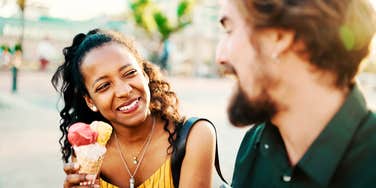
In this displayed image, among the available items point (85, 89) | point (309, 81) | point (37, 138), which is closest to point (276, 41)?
point (309, 81)

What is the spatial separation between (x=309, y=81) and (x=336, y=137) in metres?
0.21

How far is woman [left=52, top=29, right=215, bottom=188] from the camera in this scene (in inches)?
115

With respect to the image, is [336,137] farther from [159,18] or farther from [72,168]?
[159,18]

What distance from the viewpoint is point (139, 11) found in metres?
43.3

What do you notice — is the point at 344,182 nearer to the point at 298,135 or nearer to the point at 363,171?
the point at 363,171

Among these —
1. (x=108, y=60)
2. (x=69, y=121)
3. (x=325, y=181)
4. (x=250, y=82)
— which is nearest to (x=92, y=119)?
(x=69, y=121)

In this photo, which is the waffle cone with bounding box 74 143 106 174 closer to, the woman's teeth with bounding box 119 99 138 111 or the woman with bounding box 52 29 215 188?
the woman with bounding box 52 29 215 188

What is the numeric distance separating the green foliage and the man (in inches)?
1598

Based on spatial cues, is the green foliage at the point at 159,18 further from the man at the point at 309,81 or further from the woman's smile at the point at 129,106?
the man at the point at 309,81

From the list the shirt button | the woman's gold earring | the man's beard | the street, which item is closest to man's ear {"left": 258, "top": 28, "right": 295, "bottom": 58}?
the woman's gold earring

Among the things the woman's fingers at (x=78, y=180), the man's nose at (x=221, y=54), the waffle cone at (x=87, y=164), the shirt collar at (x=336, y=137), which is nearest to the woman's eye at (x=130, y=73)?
the waffle cone at (x=87, y=164)

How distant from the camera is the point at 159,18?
4312 cm

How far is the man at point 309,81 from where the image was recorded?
173 centimetres

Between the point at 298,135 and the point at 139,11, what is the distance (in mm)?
42294
